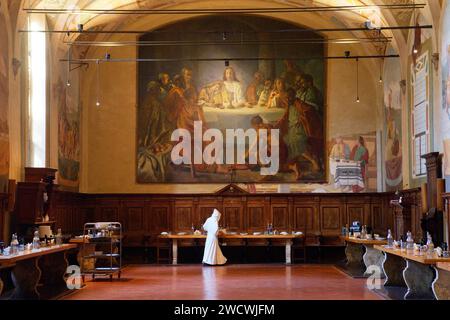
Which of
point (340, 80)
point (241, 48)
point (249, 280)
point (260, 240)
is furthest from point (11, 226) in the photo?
point (340, 80)

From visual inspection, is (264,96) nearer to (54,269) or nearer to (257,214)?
(257,214)

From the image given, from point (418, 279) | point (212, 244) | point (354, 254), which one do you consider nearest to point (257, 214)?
point (212, 244)

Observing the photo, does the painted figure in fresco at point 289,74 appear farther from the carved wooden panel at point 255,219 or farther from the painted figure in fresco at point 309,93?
the carved wooden panel at point 255,219

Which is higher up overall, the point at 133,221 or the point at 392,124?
the point at 392,124

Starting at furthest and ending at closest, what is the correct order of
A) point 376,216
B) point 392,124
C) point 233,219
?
point 233,219 < point 376,216 < point 392,124

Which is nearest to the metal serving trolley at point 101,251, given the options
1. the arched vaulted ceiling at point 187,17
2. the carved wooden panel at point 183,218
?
the carved wooden panel at point 183,218

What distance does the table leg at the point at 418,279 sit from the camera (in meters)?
12.9

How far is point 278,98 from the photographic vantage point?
23906mm

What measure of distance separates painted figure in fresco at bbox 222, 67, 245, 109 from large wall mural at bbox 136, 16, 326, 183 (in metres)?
0.03

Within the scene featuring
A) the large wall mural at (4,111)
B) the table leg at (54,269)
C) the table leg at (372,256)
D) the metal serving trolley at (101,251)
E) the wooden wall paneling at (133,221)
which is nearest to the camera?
the table leg at (54,269)

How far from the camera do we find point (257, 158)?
938 inches

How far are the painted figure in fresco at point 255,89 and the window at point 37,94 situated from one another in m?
7.48

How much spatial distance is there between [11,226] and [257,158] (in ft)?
32.0

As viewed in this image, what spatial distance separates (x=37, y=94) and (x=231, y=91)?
7310mm
